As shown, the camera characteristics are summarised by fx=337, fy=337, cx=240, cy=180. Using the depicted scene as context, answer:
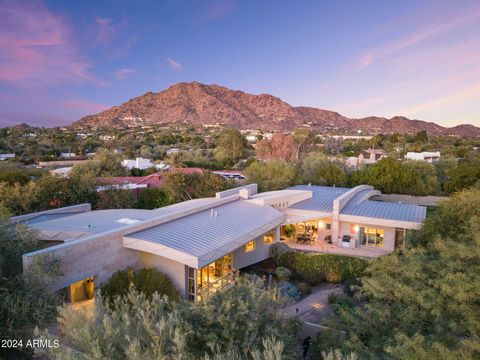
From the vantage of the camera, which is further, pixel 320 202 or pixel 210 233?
pixel 320 202

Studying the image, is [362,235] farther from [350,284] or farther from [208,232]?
[208,232]

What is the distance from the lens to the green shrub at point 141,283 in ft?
43.1

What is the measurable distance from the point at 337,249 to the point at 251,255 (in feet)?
21.7

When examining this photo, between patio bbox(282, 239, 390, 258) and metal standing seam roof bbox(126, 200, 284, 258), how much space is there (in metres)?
3.40

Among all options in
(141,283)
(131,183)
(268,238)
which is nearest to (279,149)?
(131,183)

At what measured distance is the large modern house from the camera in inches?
541

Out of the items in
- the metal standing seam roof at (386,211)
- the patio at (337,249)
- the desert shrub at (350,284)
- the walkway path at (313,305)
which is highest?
the metal standing seam roof at (386,211)

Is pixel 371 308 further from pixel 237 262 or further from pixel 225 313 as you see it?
pixel 237 262

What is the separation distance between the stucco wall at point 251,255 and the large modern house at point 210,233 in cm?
6

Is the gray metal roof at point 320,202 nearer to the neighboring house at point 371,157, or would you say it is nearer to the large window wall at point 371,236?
the large window wall at point 371,236

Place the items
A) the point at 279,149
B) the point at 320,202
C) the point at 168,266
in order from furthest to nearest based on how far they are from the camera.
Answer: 1. the point at 279,149
2. the point at 320,202
3. the point at 168,266

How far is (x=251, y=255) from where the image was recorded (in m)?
20.3

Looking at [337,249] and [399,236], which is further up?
[399,236]

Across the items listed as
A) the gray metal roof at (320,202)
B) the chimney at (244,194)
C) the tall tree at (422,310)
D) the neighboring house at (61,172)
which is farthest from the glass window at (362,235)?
the neighboring house at (61,172)
